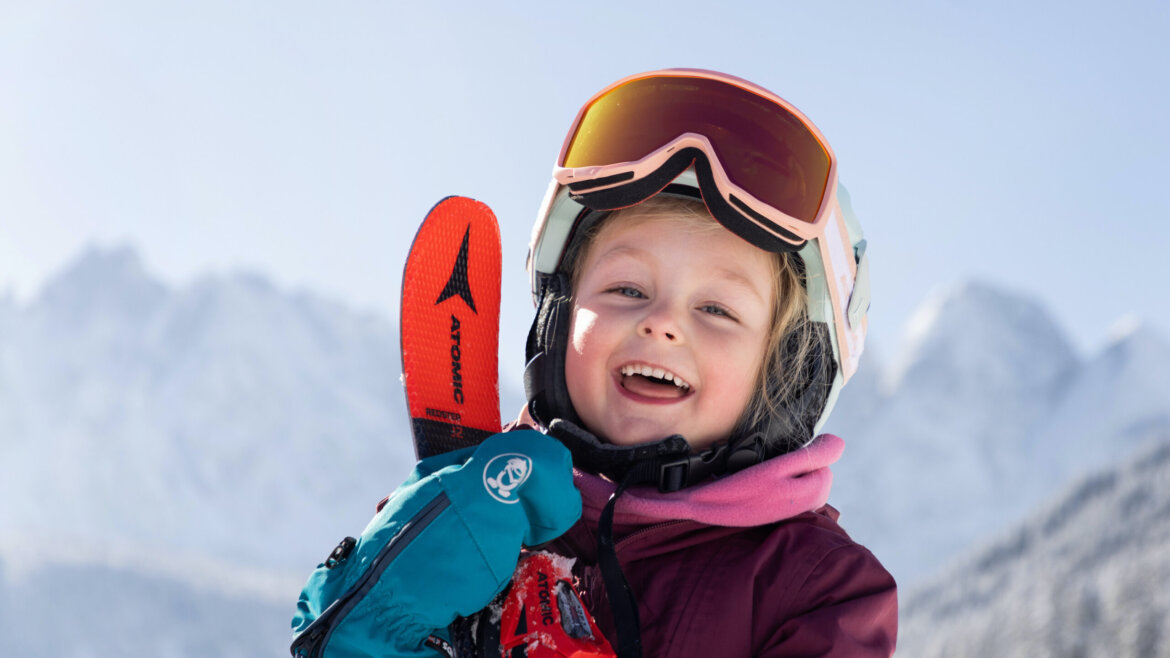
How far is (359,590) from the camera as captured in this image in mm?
1612

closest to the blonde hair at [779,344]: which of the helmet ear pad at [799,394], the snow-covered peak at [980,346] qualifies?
the helmet ear pad at [799,394]

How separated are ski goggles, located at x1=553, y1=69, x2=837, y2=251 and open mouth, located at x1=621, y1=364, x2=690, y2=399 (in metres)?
0.38

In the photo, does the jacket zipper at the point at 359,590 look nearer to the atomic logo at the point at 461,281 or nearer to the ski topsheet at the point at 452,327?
the ski topsheet at the point at 452,327

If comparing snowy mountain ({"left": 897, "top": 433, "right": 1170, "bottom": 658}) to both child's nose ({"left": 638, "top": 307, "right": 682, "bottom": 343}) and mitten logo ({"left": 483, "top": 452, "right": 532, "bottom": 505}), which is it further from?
mitten logo ({"left": 483, "top": 452, "right": 532, "bottom": 505})

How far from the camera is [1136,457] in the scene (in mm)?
36031

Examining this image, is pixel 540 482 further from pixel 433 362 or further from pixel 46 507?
pixel 46 507

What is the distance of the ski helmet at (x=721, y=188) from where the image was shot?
2236mm

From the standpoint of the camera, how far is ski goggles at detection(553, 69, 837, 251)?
2221mm

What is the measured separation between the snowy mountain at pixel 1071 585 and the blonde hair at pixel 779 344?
63.8 ft

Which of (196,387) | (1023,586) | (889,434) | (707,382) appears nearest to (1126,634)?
(1023,586)

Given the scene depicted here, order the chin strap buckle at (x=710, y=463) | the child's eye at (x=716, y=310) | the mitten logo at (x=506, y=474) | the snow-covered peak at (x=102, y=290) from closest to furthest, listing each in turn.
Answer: the mitten logo at (x=506, y=474), the chin strap buckle at (x=710, y=463), the child's eye at (x=716, y=310), the snow-covered peak at (x=102, y=290)

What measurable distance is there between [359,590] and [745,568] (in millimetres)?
736

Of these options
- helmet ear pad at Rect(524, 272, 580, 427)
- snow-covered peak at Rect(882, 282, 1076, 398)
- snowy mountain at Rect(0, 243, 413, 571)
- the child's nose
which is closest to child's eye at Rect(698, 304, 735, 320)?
the child's nose

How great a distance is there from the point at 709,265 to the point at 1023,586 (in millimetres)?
35508
